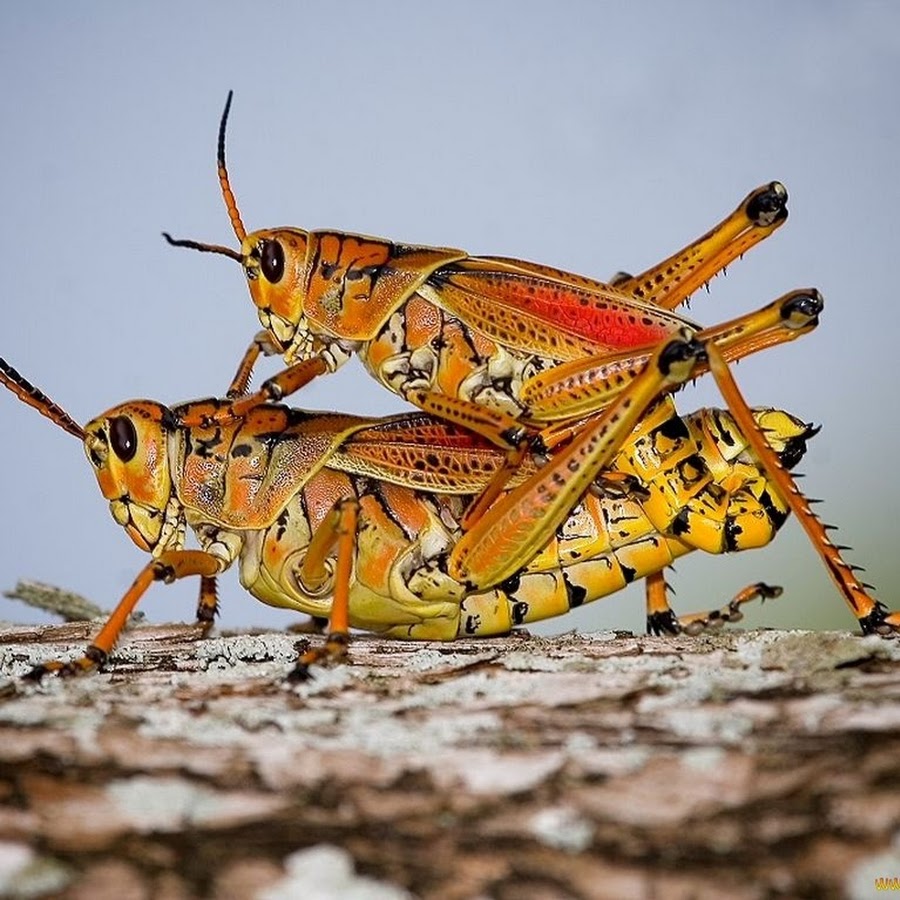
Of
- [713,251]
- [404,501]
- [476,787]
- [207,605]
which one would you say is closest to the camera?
[476,787]

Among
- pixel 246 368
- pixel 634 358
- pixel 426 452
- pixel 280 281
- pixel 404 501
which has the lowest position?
pixel 404 501

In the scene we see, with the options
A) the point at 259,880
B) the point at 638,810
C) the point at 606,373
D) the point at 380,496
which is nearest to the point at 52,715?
the point at 259,880

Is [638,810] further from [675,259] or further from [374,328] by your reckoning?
[675,259]

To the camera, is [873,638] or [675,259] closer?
[873,638]

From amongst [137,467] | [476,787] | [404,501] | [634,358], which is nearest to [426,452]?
[404,501]

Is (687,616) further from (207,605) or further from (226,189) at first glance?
(226,189)

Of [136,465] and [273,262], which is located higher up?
[273,262]
